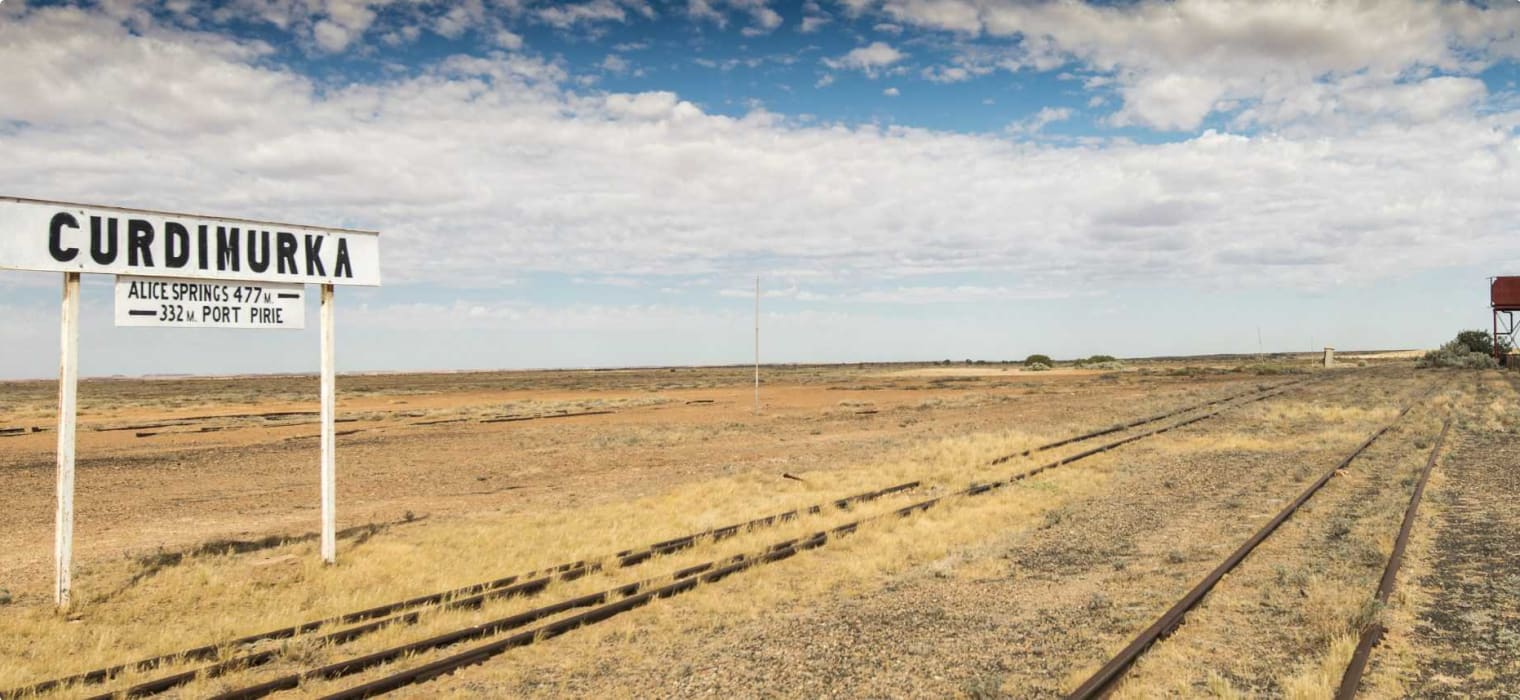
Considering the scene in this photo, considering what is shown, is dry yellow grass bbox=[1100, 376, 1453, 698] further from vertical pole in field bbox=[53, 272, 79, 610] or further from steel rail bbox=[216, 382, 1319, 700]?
vertical pole in field bbox=[53, 272, 79, 610]

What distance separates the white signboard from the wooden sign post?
0.03ft

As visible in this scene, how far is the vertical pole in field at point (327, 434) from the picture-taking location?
35.3 feet

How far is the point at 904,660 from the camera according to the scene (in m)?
7.21

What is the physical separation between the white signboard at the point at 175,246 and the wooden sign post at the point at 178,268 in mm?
10

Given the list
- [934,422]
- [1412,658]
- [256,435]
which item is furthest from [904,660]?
[256,435]

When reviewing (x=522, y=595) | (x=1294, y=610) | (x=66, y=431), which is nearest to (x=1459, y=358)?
(x=1294, y=610)

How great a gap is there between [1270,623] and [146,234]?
11900 mm

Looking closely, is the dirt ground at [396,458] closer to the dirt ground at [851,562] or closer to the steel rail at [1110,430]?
the dirt ground at [851,562]

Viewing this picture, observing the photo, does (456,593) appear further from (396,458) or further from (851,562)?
(396,458)

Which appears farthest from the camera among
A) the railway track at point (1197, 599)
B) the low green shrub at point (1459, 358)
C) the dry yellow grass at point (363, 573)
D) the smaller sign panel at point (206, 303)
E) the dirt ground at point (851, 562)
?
the low green shrub at point (1459, 358)

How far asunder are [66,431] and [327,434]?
8.33 ft

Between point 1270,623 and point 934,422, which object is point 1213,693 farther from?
point 934,422

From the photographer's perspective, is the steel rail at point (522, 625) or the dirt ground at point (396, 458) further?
the dirt ground at point (396, 458)

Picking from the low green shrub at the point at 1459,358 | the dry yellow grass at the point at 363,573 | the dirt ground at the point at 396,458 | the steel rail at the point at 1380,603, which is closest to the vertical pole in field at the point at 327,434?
the dry yellow grass at the point at 363,573
